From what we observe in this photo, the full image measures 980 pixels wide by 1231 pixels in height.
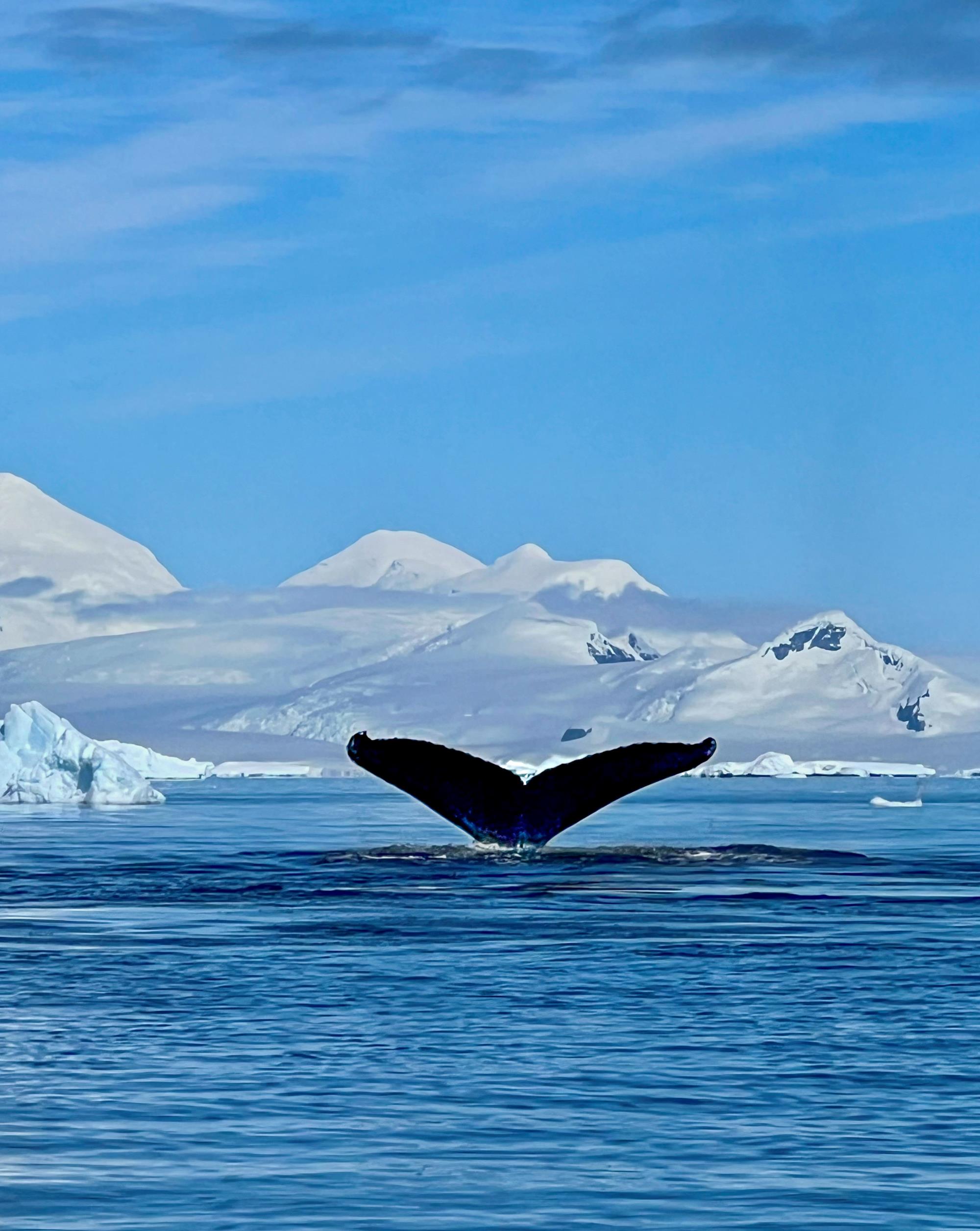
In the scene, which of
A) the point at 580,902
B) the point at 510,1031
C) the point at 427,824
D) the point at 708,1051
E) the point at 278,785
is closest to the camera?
the point at 708,1051

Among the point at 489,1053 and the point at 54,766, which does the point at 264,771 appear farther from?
the point at 489,1053

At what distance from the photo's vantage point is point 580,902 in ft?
73.9

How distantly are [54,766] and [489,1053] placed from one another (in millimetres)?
57910

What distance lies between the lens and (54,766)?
225 ft

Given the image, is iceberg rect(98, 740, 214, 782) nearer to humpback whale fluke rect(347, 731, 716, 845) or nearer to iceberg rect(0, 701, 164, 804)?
iceberg rect(0, 701, 164, 804)

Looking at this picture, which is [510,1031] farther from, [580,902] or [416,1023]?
[580,902]

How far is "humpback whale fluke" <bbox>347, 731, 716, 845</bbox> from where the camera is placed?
27375mm

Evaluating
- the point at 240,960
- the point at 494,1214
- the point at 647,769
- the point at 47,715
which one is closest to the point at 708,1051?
the point at 494,1214

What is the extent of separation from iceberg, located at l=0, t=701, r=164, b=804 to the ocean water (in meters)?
41.6

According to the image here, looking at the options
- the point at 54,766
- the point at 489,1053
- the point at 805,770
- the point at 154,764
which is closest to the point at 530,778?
the point at 489,1053

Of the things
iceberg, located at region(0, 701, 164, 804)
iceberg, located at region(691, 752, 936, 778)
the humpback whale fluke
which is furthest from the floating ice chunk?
the humpback whale fluke

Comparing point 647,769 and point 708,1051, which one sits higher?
point 647,769

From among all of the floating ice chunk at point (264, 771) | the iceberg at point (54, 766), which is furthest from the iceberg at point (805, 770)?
the iceberg at point (54, 766)

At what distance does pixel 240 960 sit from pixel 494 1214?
849 centimetres
